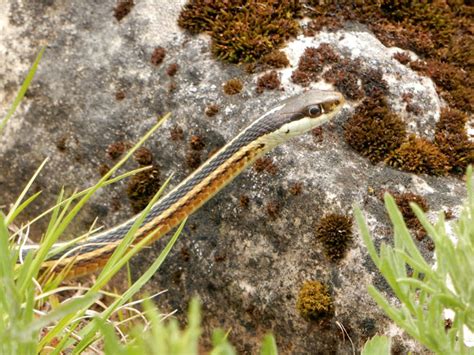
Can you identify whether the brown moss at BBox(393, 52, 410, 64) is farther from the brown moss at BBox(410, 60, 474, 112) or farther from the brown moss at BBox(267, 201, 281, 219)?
the brown moss at BBox(267, 201, 281, 219)

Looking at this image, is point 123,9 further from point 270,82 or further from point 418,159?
point 418,159


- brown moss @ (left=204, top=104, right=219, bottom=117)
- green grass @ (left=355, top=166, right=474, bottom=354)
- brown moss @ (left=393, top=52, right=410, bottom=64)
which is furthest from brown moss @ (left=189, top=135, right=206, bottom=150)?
green grass @ (left=355, top=166, right=474, bottom=354)

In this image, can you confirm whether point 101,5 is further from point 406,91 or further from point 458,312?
point 458,312

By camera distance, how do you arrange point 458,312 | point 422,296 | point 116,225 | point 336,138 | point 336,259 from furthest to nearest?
point 116,225 → point 336,138 → point 336,259 → point 422,296 → point 458,312

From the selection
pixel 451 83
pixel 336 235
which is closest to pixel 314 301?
pixel 336 235

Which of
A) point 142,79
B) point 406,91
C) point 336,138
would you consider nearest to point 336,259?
point 336,138
